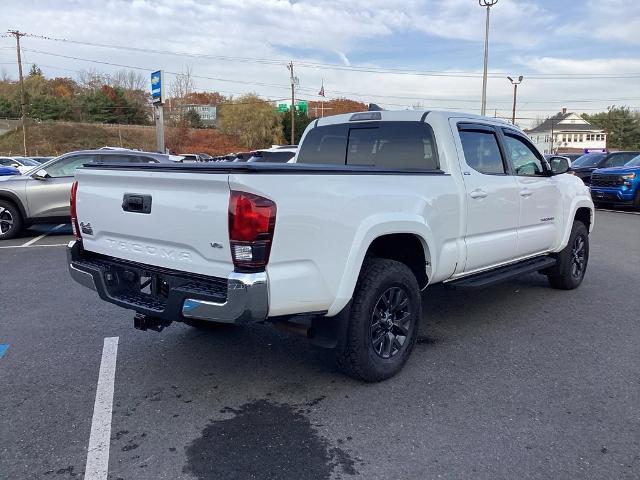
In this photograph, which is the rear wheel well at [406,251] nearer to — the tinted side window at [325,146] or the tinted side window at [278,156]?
the tinted side window at [325,146]

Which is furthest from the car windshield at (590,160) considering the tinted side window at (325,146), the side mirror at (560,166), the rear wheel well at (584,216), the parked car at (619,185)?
the tinted side window at (325,146)

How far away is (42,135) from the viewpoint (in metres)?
72.6

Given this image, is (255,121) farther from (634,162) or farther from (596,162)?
(634,162)

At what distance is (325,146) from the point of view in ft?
17.1

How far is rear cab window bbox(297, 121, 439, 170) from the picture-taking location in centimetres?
455

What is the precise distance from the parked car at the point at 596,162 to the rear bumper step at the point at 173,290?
1704 centimetres

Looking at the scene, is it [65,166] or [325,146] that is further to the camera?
[65,166]

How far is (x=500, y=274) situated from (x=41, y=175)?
905 cm

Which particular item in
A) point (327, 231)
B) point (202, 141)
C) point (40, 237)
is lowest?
point (40, 237)

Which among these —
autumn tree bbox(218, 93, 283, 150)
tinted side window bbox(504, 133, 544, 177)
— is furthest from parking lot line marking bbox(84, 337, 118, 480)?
autumn tree bbox(218, 93, 283, 150)

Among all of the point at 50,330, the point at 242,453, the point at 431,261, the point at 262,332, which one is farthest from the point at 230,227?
the point at 50,330

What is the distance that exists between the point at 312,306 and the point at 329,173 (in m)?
0.82

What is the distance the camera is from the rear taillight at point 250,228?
9.46ft

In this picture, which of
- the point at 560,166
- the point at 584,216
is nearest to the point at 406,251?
the point at 560,166
